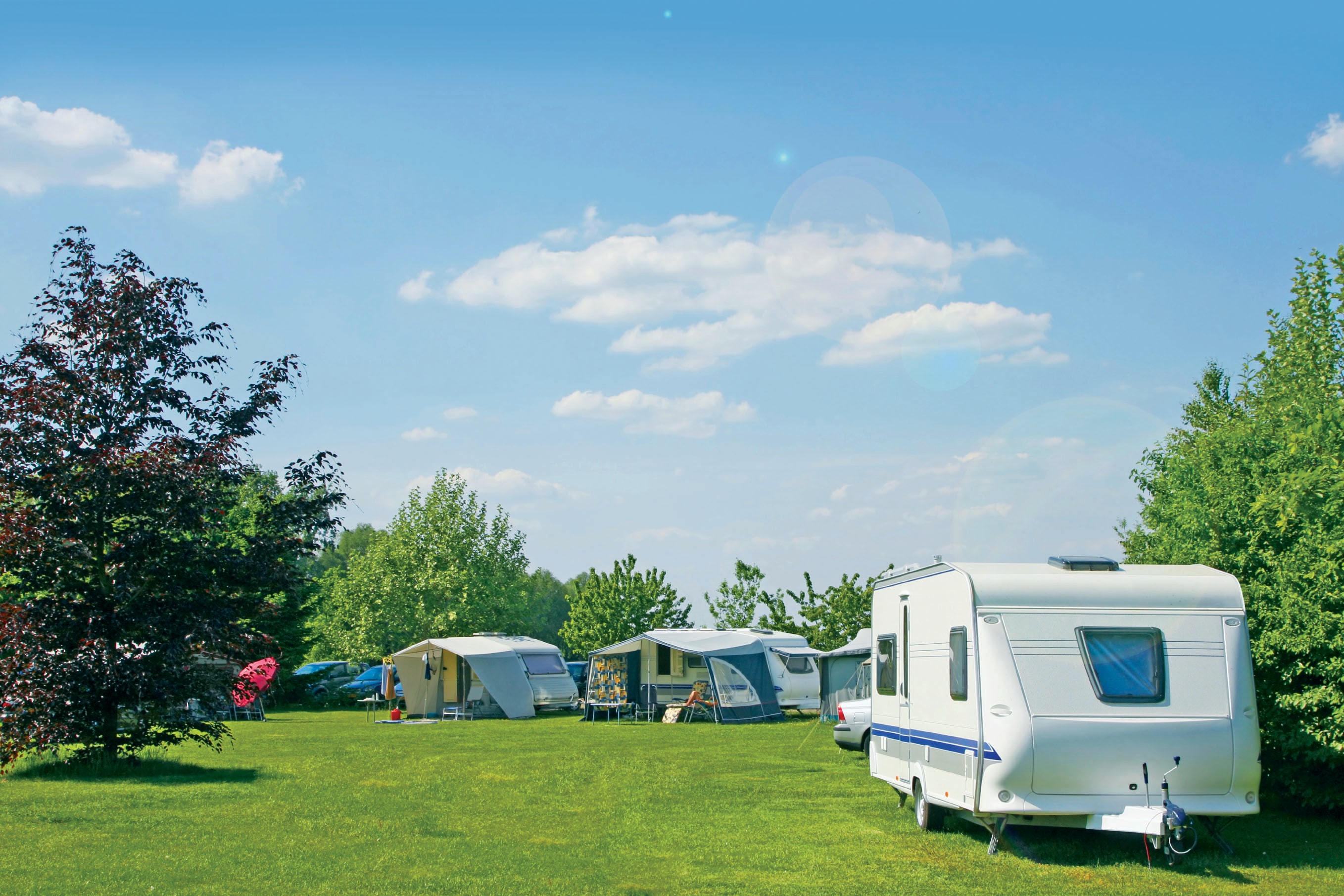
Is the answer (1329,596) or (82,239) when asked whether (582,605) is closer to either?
(82,239)

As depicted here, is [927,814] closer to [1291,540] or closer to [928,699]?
[928,699]

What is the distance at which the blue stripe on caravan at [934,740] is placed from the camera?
964 cm

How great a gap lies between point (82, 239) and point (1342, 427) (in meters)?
16.8

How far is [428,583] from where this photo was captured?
4778 cm

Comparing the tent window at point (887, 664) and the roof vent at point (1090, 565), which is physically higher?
the roof vent at point (1090, 565)

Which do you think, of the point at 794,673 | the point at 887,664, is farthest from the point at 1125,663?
the point at 794,673

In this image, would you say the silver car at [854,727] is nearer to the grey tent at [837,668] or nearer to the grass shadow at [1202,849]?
the grey tent at [837,668]

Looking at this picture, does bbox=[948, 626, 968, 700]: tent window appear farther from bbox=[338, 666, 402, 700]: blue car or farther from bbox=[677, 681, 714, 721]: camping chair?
bbox=[338, 666, 402, 700]: blue car

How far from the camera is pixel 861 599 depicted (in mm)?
35562

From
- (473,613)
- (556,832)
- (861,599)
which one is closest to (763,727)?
(861,599)

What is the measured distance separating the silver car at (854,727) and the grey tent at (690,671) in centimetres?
881

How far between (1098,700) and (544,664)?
26.1 m

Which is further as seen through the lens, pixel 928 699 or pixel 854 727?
pixel 854 727

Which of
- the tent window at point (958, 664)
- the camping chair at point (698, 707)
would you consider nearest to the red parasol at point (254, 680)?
the camping chair at point (698, 707)
